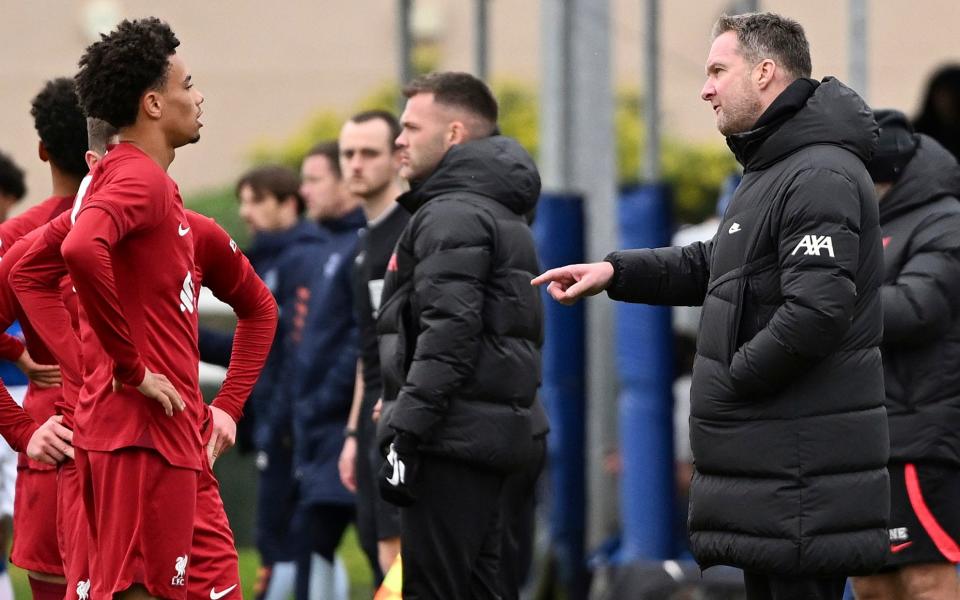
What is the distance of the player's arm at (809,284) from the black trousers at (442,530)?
1.43 meters

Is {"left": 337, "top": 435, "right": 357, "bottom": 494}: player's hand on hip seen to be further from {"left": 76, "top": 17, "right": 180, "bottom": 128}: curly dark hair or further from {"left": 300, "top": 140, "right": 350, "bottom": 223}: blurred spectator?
{"left": 76, "top": 17, "right": 180, "bottom": 128}: curly dark hair

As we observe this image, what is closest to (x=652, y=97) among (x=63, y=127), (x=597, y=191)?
(x=597, y=191)

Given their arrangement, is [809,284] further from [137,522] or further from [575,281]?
[137,522]

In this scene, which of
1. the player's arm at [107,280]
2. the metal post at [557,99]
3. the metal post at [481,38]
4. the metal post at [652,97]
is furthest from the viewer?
the metal post at [652,97]

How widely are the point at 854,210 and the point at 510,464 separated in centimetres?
171

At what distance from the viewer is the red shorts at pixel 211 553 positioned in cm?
461

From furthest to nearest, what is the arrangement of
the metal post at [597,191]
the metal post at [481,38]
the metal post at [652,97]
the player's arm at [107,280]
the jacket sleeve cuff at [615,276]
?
the metal post at [652,97]
the metal post at [481,38]
the metal post at [597,191]
the jacket sleeve cuff at [615,276]
the player's arm at [107,280]

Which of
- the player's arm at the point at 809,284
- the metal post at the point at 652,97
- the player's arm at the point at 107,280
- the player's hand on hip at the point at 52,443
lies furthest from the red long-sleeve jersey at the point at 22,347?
the metal post at the point at 652,97

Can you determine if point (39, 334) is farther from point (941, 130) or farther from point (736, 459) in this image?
point (941, 130)

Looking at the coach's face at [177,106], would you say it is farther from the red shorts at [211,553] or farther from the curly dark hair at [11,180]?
the curly dark hair at [11,180]

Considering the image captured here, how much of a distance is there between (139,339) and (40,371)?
3.10 ft

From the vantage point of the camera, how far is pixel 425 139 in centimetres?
610

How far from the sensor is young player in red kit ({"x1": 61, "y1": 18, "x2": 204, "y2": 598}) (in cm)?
427

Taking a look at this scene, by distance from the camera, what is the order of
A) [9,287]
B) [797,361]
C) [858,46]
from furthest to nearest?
[858,46], [9,287], [797,361]
